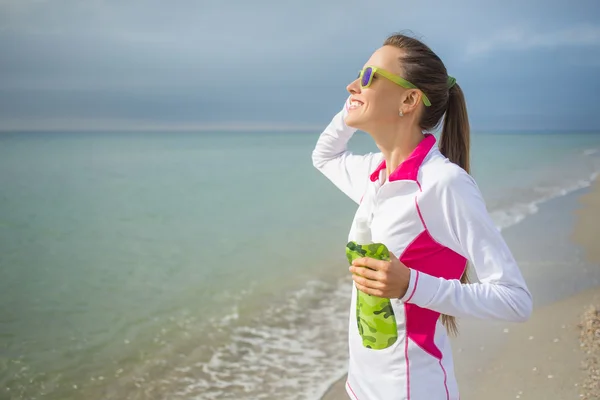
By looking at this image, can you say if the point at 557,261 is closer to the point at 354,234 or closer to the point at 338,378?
the point at 338,378

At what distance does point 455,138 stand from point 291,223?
28.9 ft

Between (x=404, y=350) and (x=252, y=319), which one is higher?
(x=404, y=350)

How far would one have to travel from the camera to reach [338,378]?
162 inches

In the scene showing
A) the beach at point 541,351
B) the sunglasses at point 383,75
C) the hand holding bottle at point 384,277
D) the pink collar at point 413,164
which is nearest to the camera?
the hand holding bottle at point 384,277

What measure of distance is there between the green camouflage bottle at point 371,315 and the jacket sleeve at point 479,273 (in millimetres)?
145

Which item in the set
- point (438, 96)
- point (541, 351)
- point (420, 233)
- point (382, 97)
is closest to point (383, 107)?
point (382, 97)

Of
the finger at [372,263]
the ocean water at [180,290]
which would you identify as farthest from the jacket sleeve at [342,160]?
the ocean water at [180,290]

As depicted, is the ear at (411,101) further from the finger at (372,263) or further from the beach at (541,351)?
the beach at (541,351)

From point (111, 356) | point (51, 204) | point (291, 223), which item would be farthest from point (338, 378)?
point (51, 204)

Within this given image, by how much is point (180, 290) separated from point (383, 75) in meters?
5.42

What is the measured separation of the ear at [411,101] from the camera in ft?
5.63

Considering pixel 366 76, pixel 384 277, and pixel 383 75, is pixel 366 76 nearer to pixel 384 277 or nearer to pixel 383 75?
pixel 383 75

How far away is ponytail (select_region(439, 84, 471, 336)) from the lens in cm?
177

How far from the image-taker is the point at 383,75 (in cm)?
171
